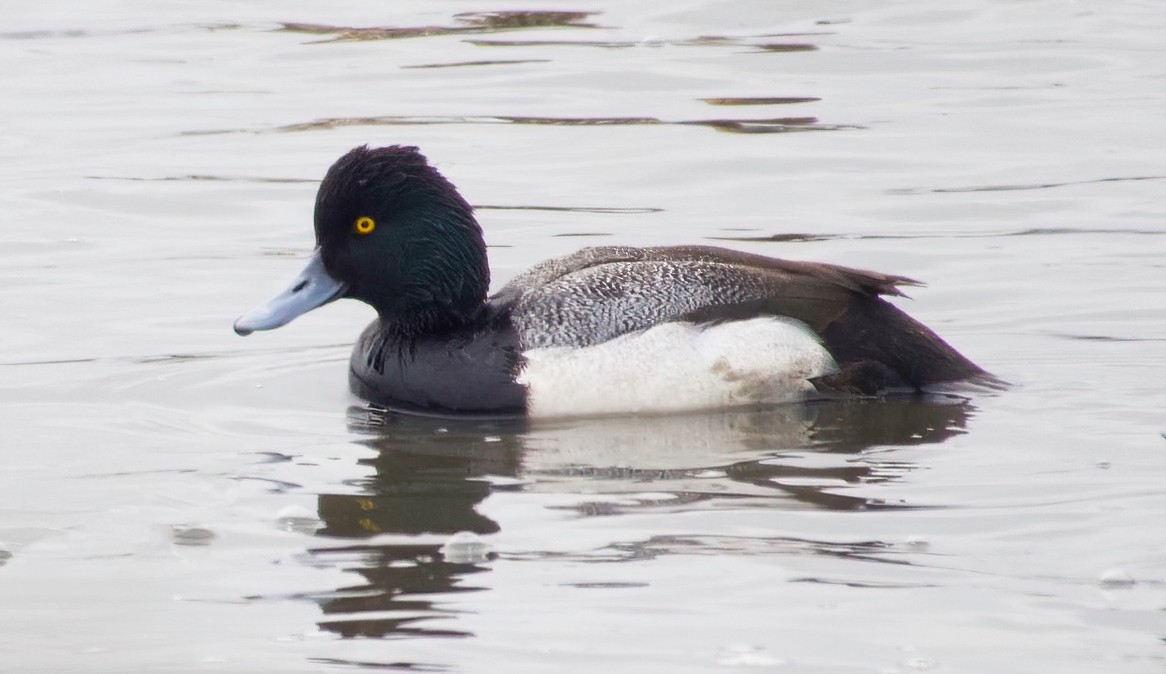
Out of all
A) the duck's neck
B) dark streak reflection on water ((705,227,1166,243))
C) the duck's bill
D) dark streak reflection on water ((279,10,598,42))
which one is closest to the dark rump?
the duck's neck

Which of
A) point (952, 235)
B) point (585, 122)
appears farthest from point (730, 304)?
point (585, 122)

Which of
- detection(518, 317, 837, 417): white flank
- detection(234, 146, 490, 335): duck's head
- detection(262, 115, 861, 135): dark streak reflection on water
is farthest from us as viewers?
detection(262, 115, 861, 135): dark streak reflection on water

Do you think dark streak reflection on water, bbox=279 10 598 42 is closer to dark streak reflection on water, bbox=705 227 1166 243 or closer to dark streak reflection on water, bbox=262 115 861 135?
dark streak reflection on water, bbox=262 115 861 135

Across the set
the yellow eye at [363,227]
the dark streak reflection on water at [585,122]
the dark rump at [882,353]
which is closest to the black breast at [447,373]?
the yellow eye at [363,227]

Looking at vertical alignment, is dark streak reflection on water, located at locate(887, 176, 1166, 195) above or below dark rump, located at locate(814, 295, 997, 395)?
above

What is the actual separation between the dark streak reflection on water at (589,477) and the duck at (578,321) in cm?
11

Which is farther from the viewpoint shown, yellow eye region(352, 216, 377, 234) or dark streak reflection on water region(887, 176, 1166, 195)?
dark streak reflection on water region(887, 176, 1166, 195)

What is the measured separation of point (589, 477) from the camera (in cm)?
682

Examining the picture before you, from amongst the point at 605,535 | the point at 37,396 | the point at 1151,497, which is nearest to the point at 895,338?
the point at 1151,497

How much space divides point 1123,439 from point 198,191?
6586 millimetres

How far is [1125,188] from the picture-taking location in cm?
1146

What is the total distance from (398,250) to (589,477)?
1.73m

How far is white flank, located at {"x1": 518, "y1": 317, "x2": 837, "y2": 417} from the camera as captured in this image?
25.1 ft

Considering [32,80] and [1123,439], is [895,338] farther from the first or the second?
[32,80]
